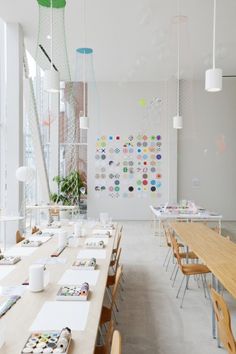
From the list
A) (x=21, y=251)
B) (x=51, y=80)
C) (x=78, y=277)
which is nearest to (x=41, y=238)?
(x=21, y=251)

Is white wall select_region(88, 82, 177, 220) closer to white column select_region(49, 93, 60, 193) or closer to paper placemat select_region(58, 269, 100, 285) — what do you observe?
white column select_region(49, 93, 60, 193)

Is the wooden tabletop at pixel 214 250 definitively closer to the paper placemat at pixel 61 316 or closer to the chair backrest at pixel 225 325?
the chair backrest at pixel 225 325

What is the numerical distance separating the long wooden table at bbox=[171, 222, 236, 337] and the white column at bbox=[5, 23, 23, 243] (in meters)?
3.58

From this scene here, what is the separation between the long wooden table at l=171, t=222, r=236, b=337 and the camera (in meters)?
2.86

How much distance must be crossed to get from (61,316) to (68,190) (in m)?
8.92

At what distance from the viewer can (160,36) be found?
7.63 m

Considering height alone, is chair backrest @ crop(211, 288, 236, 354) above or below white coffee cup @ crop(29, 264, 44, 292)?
below

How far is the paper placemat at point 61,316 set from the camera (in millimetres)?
1849

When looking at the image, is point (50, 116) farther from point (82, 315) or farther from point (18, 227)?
point (82, 315)

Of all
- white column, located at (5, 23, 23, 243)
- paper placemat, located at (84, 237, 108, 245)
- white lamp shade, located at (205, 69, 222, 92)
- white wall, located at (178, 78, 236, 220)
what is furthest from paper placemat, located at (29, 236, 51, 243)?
white wall, located at (178, 78, 236, 220)

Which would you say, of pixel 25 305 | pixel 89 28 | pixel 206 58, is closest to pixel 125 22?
pixel 89 28

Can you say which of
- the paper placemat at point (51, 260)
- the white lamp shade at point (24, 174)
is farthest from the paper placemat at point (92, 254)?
the white lamp shade at point (24, 174)

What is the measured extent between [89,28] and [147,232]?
201 inches

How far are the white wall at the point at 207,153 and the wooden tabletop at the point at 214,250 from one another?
5775 millimetres
